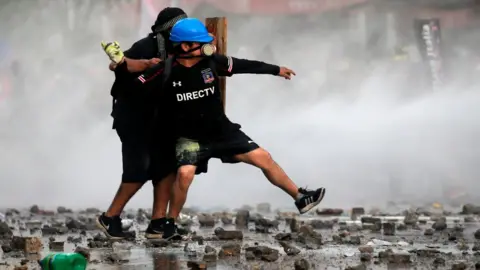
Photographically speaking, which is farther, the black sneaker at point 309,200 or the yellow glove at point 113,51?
the black sneaker at point 309,200

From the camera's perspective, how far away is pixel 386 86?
21422mm

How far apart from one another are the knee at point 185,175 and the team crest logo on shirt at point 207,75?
2.09 feet

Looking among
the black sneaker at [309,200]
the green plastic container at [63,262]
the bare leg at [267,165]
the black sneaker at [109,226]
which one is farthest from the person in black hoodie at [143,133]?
the green plastic container at [63,262]

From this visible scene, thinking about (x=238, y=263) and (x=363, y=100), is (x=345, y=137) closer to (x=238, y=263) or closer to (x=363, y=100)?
(x=363, y=100)

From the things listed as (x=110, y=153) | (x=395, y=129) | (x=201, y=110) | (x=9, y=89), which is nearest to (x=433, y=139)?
(x=395, y=129)

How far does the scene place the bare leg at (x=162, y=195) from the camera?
33.9 ft

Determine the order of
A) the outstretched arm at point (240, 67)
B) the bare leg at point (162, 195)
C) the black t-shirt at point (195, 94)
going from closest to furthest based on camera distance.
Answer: the black t-shirt at point (195, 94), the outstretched arm at point (240, 67), the bare leg at point (162, 195)

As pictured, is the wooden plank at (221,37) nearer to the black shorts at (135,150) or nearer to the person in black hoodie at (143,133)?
the person in black hoodie at (143,133)

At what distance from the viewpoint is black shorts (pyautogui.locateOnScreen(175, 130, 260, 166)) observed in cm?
966

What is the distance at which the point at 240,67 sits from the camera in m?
9.72

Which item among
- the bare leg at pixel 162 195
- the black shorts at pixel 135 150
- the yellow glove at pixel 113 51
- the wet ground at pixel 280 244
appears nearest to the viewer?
the wet ground at pixel 280 244

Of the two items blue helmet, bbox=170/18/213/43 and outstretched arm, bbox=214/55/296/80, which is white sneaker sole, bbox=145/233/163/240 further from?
blue helmet, bbox=170/18/213/43

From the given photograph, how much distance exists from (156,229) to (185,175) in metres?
0.88

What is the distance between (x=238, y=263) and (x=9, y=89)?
40.0ft
